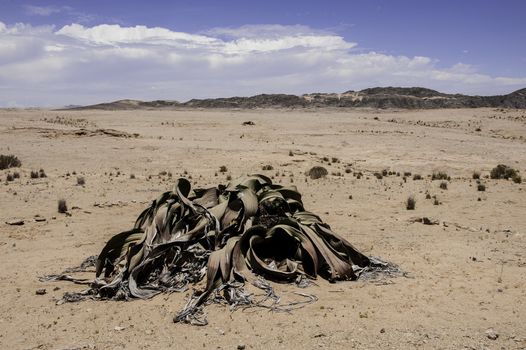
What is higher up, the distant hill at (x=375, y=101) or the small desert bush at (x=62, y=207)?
the distant hill at (x=375, y=101)

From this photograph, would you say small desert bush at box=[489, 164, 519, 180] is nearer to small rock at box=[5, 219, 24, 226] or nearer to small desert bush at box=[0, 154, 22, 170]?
small rock at box=[5, 219, 24, 226]

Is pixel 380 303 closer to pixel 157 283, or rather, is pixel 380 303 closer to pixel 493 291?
pixel 493 291

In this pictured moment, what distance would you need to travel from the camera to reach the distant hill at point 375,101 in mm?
87500

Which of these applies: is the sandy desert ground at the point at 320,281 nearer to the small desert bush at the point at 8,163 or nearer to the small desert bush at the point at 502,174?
the small desert bush at the point at 8,163

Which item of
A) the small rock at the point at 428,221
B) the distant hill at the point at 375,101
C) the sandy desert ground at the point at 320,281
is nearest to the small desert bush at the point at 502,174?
the sandy desert ground at the point at 320,281

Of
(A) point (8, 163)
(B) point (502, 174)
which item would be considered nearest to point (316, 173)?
(B) point (502, 174)

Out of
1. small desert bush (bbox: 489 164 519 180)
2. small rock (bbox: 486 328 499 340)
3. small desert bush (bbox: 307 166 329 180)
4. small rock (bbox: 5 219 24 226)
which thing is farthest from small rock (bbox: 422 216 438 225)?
small desert bush (bbox: 489 164 519 180)

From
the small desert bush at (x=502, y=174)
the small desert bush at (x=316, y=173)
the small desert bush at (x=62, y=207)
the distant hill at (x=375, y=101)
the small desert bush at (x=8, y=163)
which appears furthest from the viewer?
the distant hill at (x=375, y=101)

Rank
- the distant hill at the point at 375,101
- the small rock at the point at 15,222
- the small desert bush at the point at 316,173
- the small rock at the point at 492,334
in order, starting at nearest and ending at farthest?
the small rock at the point at 492,334 → the small rock at the point at 15,222 → the small desert bush at the point at 316,173 → the distant hill at the point at 375,101

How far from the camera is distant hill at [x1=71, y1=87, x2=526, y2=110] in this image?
8750 cm

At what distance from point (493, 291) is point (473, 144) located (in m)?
24.6

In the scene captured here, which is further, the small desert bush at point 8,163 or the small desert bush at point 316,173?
the small desert bush at point 8,163

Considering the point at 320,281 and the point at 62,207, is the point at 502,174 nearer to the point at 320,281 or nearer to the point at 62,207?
the point at 320,281

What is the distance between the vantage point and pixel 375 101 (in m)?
88.6
